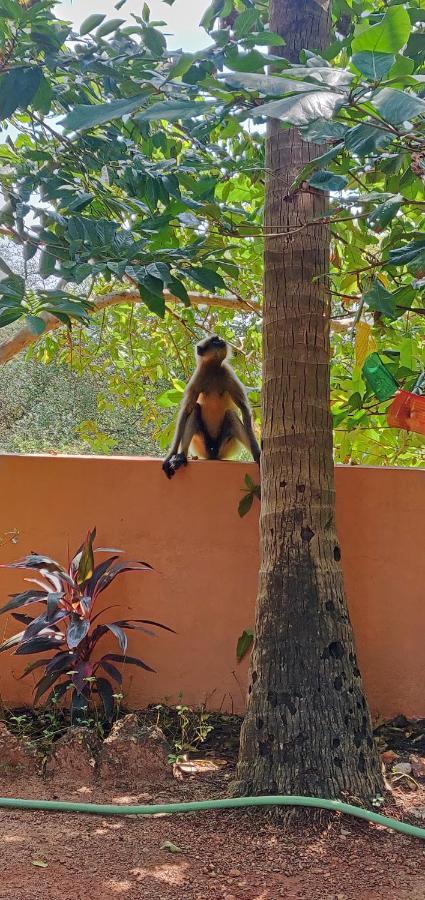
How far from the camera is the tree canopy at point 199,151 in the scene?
1577mm

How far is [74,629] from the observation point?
3680mm

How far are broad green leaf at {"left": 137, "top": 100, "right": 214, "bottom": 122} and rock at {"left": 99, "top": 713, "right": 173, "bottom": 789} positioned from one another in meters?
2.68

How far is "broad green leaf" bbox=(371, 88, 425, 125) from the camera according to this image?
1.33m

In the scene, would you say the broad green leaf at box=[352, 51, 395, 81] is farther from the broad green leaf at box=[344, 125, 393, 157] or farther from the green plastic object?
the green plastic object

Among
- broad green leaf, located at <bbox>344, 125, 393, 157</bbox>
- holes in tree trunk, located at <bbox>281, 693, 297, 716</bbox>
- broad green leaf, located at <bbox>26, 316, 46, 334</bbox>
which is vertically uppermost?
broad green leaf, located at <bbox>344, 125, 393, 157</bbox>

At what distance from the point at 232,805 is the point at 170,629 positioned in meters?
1.28

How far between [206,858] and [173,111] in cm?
239

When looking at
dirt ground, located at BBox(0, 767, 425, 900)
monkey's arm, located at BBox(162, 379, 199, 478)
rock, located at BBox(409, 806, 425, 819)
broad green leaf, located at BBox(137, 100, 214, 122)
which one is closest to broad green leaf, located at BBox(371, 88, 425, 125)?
broad green leaf, located at BBox(137, 100, 214, 122)

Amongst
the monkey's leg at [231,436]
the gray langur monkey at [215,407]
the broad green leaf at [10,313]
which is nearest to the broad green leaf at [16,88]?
the broad green leaf at [10,313]

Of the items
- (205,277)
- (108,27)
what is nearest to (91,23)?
(108,27)

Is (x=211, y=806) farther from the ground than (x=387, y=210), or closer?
closer

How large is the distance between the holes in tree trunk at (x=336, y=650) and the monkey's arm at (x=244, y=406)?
6.96 ft

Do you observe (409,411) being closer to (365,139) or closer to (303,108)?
(365,139)

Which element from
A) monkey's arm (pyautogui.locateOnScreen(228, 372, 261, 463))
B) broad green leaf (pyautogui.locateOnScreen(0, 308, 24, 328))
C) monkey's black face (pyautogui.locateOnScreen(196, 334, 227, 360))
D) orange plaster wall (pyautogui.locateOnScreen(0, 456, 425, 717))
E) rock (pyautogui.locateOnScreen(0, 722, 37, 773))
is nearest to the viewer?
broad green leaf (pyautogui.locateOnScreen(0, 308, 24, 328))
